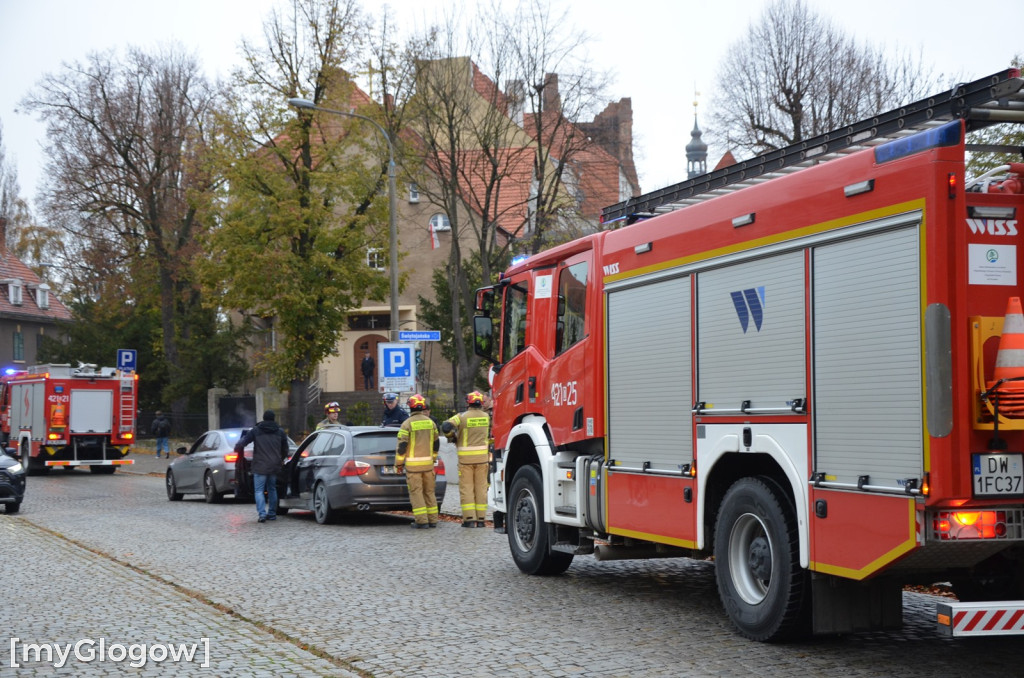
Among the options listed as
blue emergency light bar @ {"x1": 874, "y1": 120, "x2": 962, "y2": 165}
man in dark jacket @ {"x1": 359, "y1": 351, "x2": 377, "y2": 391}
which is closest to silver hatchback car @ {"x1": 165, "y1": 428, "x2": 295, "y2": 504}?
blue emergency light bar @ {"x1": 874, "y1": 120, "x2": 962, "y2": 165}

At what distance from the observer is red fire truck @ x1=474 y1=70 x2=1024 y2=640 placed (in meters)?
6.25

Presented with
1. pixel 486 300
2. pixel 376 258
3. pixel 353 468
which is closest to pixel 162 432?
pixel 376 258

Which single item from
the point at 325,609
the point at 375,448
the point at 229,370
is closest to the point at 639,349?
the point at 325,609

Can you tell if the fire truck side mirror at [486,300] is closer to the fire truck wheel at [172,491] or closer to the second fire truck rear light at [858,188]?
the second fire truck rear light at [858,188]

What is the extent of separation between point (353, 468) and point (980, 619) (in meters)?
11.7

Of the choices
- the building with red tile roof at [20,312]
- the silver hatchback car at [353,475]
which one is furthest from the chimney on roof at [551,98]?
the building with red tile roof at [20,312]

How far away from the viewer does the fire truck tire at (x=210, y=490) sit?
2139 centimetres

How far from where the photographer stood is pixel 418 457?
16.1 metres

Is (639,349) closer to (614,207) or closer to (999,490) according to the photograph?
(614,207)

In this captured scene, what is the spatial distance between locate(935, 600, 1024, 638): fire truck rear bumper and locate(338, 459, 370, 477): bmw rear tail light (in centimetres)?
1146

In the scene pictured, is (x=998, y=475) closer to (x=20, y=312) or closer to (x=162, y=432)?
(x=162, y=432)

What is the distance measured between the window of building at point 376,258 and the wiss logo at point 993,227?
103 feet

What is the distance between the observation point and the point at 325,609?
9.35m

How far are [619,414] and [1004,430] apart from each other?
12.7 feet
